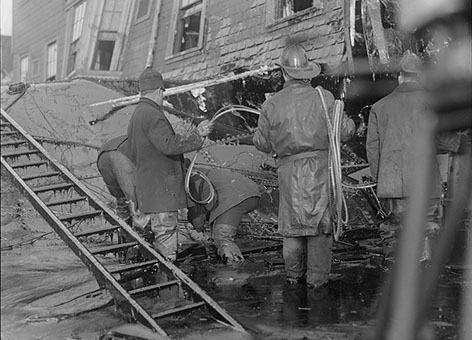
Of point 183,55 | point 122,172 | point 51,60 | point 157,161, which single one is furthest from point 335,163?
point 51,60

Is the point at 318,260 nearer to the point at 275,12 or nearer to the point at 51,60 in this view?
the point at 275,12

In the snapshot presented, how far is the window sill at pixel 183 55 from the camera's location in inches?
357

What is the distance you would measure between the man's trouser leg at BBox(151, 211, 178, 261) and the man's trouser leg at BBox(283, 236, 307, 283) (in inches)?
47.4

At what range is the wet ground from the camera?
3420 mm

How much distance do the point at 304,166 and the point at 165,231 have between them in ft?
5.28

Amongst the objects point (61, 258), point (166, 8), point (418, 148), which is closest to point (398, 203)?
point (61, 258)

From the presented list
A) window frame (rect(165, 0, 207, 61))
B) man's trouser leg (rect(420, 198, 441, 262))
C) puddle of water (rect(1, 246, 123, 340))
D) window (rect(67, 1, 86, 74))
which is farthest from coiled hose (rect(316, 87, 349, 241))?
window (rect(67, 1, 86, 74))

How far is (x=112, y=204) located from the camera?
6.78 m

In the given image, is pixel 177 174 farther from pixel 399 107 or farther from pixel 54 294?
pixel 399 107

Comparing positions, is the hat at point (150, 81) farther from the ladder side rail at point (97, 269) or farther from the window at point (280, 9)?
the window at point (280, 9)

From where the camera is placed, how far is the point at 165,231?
5.23 m

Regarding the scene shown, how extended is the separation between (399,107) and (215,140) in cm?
387

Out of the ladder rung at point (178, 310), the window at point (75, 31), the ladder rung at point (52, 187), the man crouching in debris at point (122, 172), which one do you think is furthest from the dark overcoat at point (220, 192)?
the window at point (75, 31)

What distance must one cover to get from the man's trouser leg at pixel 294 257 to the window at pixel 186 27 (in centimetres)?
515
